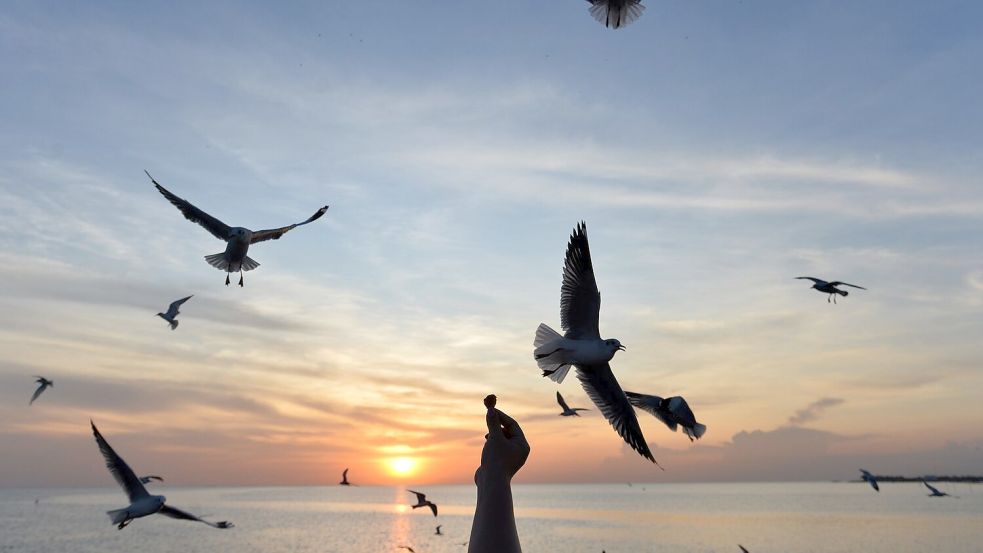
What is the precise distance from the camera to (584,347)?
12.2 m

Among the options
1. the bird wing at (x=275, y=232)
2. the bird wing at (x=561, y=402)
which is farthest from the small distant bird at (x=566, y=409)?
the bird wing at (x=275, y=232)

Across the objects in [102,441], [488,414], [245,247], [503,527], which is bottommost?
[503,527]

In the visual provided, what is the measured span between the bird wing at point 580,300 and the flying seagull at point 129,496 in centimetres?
847

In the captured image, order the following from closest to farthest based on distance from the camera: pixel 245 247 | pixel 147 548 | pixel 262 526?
pixel 245 247
pixel 147 548
pixel 262 526

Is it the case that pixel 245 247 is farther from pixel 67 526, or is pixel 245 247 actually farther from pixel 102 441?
pixel 67 526

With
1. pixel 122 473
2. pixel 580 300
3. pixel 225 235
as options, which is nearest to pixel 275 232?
pixel 225 235

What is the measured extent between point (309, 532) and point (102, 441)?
261 feet

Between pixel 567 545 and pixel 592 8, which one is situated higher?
pixel 592 8

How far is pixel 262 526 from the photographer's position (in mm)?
101188

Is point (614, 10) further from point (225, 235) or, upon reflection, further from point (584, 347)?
point (225, 235)

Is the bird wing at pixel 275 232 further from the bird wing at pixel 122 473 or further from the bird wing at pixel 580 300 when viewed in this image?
the bird wing at pixel 580 300

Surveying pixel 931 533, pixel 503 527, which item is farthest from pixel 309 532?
pixel 503 527

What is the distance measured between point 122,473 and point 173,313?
424 inches

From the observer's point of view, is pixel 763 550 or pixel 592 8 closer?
pixel 592 8
